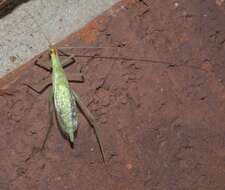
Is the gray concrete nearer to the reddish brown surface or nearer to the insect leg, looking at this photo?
the reddish brown surface

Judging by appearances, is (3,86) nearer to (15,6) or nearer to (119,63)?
(15,6)

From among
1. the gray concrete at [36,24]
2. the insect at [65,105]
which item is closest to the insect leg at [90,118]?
the insect at [65,105]

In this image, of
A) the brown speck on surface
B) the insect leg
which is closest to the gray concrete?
the brown speck on surface

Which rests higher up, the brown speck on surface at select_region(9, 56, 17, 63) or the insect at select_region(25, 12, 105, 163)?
the brown speck on surface at select_region(9, 56, 17, 63)

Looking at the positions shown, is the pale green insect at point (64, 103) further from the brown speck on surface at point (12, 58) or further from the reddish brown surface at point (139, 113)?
the brown speck on surface at point (12, 58)

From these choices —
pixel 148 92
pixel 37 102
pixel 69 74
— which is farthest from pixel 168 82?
pixel 37 102

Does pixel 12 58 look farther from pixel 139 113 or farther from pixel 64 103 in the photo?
pixel 139 113
